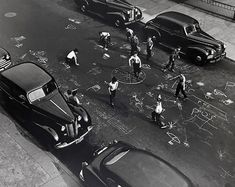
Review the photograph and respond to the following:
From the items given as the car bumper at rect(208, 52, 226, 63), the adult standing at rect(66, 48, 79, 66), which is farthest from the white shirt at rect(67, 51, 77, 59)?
the car bumper at rect(208, 52, 226, 63)

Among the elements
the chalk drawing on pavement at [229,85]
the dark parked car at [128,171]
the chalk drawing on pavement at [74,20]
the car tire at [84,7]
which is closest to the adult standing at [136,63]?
the chalk drawing on pavement at [229,85]

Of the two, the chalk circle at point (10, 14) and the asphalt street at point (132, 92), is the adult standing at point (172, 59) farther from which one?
the chalk circle at point (10, 14)

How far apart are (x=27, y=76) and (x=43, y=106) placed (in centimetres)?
167

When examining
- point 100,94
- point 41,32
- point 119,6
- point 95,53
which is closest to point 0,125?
point 100,94

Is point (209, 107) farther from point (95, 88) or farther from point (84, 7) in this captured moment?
point (84, 7)

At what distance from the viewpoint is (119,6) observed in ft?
67.4

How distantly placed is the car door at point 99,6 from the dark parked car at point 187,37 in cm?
351

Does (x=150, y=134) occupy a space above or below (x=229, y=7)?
below

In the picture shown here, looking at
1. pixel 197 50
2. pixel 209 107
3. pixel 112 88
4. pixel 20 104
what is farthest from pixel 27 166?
pixel 197 50

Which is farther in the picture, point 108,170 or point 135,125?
point 135,125

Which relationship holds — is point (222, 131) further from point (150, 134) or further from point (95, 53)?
point (95, 53)

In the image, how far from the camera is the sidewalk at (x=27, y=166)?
1143 centimetres

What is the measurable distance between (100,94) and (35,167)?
4.99 meters

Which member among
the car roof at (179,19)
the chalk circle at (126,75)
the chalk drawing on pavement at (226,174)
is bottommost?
the chalk drawing on pavement at (226,174)
